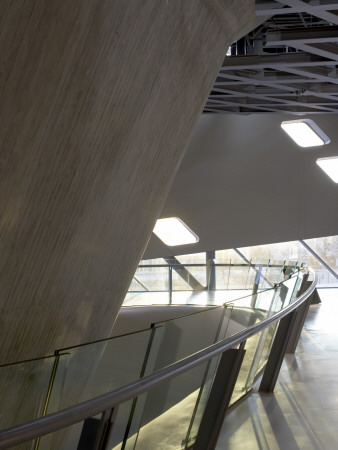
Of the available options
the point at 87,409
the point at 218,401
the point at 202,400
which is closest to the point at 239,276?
the point at 202,400

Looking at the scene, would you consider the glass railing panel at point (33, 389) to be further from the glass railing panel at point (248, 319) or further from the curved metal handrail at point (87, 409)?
the glass railing panel at point (248, 319)

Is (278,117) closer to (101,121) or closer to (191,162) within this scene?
(191,162)

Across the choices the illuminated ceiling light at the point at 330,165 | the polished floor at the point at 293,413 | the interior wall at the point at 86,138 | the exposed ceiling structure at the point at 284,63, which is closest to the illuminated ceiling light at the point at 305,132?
the exposed ceiling structure at the point at 284,63

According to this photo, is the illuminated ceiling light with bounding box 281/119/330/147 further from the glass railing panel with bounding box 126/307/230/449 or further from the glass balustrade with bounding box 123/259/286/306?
the glass railing panel with bounding box 126/307/230/449

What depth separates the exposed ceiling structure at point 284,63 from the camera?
10432 mm

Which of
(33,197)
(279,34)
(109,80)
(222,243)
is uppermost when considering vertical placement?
(222,243)

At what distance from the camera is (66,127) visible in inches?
155

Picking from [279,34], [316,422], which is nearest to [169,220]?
[279,34]

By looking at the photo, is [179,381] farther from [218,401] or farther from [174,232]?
[174,232]

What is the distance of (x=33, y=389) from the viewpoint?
9.43 feet

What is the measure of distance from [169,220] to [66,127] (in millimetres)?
19714

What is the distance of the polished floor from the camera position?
5.54 m

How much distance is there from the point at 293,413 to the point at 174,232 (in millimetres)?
17290

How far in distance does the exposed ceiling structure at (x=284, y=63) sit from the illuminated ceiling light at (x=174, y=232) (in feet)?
15.3
